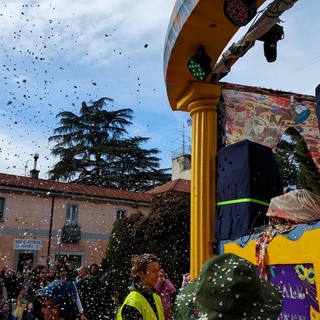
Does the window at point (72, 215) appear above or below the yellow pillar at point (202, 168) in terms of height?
above

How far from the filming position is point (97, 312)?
6945mm

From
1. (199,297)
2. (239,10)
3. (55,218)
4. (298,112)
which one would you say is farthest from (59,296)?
(55,218)

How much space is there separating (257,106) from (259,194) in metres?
2.09

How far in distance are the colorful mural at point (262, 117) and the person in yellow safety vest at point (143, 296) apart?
2944mm

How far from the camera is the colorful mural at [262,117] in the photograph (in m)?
6.28

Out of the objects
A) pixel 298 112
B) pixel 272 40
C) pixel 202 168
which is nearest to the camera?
pixel 272 40

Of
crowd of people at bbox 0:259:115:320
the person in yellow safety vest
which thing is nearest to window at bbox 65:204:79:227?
crowd of people at bbox 0:259:115:320

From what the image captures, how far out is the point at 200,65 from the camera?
5.51 meters

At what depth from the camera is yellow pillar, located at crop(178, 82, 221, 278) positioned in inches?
218

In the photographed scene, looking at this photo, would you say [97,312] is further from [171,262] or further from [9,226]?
[9,226]

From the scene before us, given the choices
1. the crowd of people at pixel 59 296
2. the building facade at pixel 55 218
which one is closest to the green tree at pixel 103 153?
the building facade at pixel 55 218

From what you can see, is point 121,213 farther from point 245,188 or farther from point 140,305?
point 140,305

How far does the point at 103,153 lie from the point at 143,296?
3231 cm

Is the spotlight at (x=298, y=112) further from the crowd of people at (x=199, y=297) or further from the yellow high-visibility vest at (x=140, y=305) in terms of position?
the yellow high-visibility vest at (x=140, y=305)
